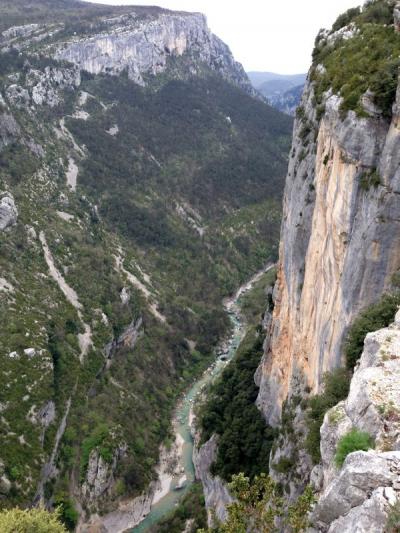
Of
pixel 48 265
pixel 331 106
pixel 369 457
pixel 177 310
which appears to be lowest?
Result: pixel 177 310

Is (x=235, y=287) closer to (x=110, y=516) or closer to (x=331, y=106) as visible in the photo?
(x=110, y=516)

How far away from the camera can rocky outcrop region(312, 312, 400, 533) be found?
1112cm

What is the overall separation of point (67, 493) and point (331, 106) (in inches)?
1930

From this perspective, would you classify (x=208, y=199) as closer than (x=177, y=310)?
No

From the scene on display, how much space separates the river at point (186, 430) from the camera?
188 feet

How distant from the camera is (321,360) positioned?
92.3ft

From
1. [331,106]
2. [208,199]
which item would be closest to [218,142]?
[208,199]

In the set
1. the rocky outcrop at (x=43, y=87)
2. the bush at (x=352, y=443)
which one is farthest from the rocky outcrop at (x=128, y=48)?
the bush at (x=352, y=443)

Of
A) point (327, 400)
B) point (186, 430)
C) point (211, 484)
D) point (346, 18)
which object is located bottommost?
point (186, 430)

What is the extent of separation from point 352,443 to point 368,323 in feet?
27.5

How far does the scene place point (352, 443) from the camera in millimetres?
13852

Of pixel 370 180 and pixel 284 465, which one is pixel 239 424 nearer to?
pixel 284 465

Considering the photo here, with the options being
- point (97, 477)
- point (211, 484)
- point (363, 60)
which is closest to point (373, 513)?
point (363, 60)

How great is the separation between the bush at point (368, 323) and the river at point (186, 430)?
41268 millimetres
